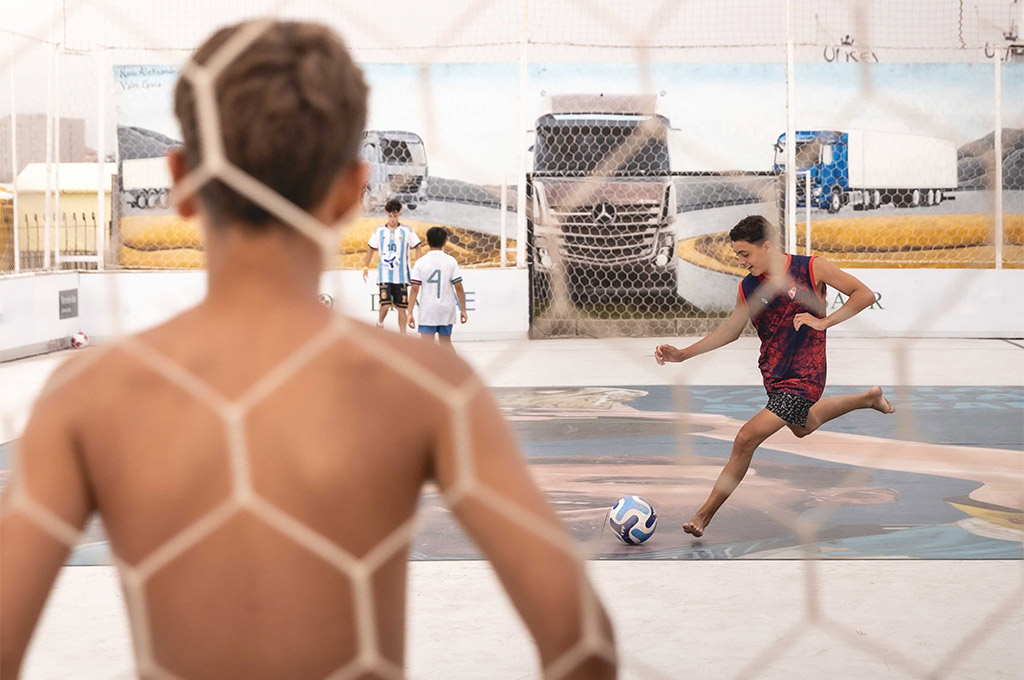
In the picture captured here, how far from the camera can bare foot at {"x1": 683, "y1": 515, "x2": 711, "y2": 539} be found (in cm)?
404

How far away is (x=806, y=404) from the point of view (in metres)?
4.17

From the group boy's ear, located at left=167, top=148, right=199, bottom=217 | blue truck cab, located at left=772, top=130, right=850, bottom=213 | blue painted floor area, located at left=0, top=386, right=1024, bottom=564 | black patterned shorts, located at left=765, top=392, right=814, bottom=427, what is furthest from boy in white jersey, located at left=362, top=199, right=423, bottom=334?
boy's ear, located at left=167, top=148, right=199, bottom=217

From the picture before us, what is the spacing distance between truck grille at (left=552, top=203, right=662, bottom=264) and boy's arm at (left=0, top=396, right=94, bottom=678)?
40.4ft

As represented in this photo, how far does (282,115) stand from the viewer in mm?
858

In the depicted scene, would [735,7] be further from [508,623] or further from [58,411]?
[58,411]

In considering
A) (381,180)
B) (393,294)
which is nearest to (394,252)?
(393,294)

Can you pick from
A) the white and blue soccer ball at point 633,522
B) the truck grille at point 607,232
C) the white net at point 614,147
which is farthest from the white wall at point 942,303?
the white and blue soccer ball at point 633,522

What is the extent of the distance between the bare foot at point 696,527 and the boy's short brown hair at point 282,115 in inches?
131

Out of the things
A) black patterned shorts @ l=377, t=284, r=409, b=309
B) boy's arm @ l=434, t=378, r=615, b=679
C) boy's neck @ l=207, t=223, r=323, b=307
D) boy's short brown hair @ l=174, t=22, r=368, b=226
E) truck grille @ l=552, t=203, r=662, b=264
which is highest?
truck grille @ l=552, t=203, r=662, b=264

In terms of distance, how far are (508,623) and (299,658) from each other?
2.29 metres

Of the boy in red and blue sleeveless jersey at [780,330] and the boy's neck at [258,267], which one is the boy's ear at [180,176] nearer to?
the boy's neck at [258,267]

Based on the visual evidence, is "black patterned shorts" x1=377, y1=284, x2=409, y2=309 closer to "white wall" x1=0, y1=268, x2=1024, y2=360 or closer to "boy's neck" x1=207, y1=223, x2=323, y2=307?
"white wall" x1=0, y1=268, x2=1024, y2=360

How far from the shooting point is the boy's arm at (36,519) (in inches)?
36.1

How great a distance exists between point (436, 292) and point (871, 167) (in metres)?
8.03
